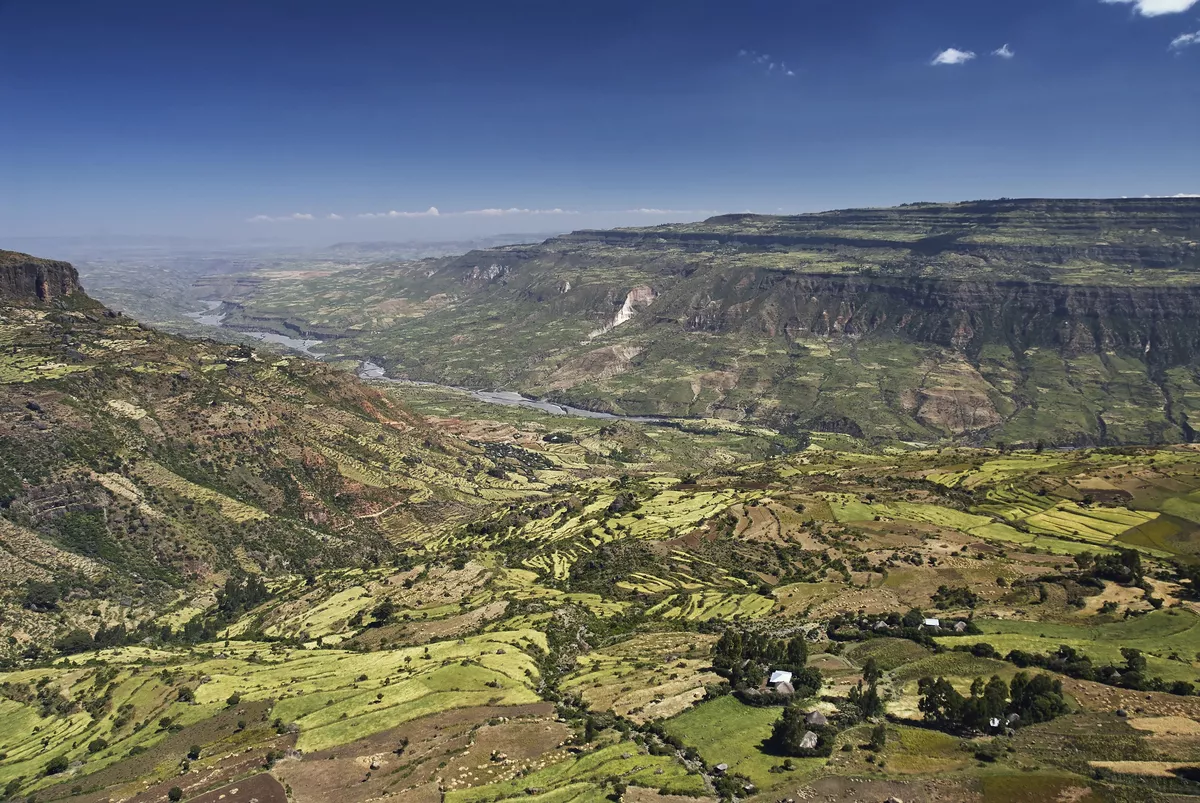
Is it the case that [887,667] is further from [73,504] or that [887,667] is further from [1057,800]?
[73,504]

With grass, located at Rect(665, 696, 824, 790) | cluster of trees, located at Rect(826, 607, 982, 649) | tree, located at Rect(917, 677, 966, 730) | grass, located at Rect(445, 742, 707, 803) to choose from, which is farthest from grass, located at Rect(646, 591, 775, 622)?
grass, located at Rect(445, 742, 707, 803)

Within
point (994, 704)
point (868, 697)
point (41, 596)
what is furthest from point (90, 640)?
point (994, 704)

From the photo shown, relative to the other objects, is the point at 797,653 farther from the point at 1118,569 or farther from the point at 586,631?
the point at 1118,569

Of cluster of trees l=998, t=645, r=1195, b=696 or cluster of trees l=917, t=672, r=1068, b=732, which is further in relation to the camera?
cluster of trees l=998, t=645, r=1195, b=696

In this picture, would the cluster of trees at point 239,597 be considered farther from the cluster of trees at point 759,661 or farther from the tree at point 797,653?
the tree at point 797,653

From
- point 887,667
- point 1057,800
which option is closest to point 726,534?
point 887,667

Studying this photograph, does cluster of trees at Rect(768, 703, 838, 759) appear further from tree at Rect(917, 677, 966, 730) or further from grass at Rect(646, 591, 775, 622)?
grass at Rect(646, 591, 775, 622)
